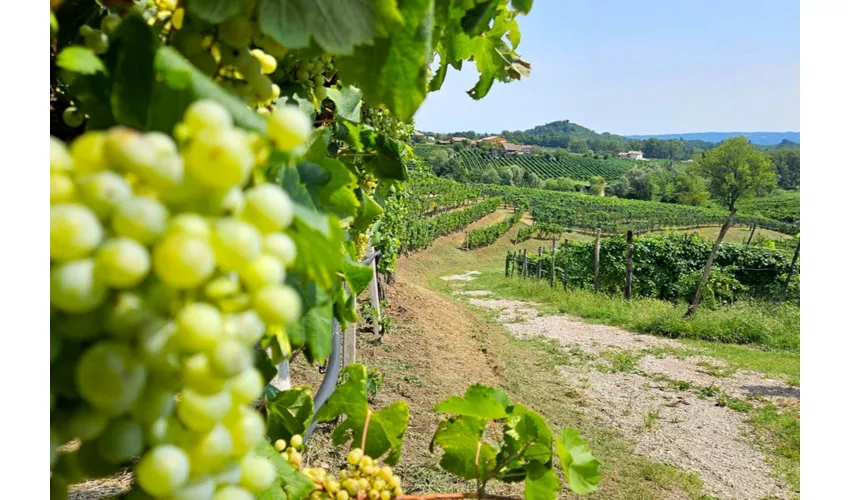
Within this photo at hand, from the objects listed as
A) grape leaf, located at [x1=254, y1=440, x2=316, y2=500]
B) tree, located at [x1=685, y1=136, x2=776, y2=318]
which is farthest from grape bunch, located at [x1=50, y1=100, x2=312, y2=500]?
tree, located at [x1=685, y1=136, x2=776, y2=318]

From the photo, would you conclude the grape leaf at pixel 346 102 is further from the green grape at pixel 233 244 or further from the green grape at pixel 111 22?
the green grape at pixel 233 244

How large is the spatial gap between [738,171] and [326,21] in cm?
6861

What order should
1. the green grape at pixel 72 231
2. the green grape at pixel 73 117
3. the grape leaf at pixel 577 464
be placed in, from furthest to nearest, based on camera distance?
the grape leaf at pixel 577 464 < the green grape at pixel 73 117 < the green grape at pixel 72 231

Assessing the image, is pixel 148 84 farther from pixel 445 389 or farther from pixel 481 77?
pixel 445 389

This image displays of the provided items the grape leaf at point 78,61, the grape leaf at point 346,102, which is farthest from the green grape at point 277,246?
the grape leaf at point 346,102

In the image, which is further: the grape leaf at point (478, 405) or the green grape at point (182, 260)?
the grape leaf at point (478, 405)

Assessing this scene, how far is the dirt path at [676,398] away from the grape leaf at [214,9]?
592 cm

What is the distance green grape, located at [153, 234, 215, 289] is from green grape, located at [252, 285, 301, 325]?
0.04 metres

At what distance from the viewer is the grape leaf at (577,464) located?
1194 millimetres

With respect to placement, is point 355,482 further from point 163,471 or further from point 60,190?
point 60,190

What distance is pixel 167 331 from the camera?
38 centimetres

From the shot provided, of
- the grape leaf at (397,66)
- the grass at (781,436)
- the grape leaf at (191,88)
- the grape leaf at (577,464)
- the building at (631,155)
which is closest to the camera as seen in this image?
the grape leaf at (191,88)

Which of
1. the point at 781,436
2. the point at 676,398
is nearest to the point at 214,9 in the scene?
the point at 781,436
